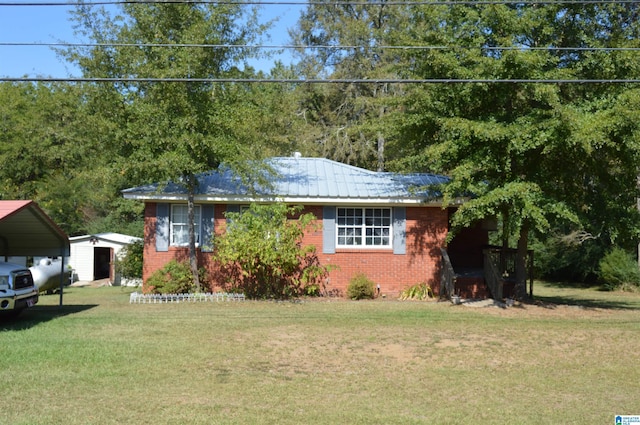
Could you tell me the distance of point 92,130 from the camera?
58.3 feet

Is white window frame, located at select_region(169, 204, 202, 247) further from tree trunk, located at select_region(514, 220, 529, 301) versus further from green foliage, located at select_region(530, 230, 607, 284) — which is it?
green foliage, located at select_region(530, 230, 607, 284)

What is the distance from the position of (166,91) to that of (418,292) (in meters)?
9.28

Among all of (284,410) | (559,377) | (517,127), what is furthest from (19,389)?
(517,127)

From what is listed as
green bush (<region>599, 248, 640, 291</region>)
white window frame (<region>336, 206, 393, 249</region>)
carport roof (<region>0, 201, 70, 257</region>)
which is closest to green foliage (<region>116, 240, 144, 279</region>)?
carport roof (<region>0, 201, 70, 257</region>)

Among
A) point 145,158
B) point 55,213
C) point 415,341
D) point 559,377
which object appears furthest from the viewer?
point 55,213

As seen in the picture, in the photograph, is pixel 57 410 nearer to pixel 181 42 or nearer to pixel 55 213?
pixel 181 42

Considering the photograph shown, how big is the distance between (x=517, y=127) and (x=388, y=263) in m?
5.89

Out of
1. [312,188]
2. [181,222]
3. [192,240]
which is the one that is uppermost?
[312,188]

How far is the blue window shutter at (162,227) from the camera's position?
62.3ft

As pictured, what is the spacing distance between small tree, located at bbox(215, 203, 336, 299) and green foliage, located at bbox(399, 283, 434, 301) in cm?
247

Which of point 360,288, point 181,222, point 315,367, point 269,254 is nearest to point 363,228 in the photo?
point 360,288

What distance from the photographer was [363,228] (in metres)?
19.4

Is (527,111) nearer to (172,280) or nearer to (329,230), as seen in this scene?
(329,230)

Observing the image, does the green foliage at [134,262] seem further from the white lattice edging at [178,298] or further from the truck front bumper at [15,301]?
the truck front bumper at [15,301]
